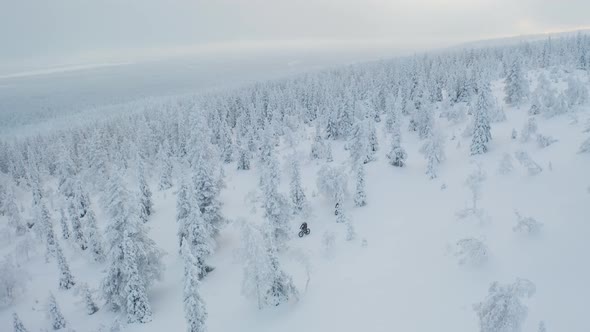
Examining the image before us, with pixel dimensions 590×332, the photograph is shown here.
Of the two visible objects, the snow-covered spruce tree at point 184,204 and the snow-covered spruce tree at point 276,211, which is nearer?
the snow-covered spruce tree at point 184,204

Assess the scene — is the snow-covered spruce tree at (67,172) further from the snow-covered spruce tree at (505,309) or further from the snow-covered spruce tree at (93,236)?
the snow-covered spruce tree at (505,309)

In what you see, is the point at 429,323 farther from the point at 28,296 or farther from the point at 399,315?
the point at 28,296

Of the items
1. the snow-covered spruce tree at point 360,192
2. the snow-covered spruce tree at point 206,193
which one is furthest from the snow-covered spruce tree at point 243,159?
the snow-covered spruce tree at point 206,193

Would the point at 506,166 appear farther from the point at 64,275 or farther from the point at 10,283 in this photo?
the point at 10,283

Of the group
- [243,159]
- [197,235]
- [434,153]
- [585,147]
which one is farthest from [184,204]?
[585,147]

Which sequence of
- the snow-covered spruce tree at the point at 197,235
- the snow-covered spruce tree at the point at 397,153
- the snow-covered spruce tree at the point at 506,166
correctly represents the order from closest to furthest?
the snow-covered spruce tree at the point at 197,235, the snow-covered spruce tree at the point at 506,166, the snow-covered spruce tree at the point at 397,153

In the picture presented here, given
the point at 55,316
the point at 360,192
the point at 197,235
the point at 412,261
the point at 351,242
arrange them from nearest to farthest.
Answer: the point at 412,261, the point at 55,316, the point at 197,235, the point at 351,242, the point at 360,192
